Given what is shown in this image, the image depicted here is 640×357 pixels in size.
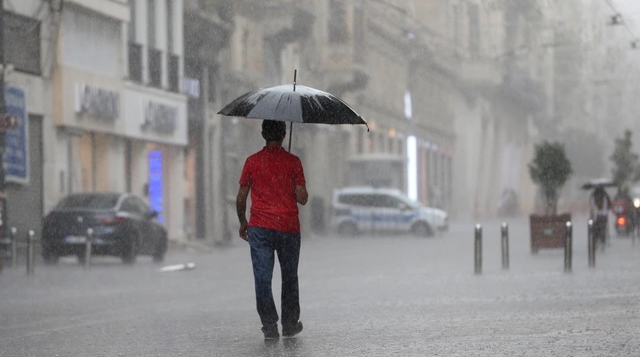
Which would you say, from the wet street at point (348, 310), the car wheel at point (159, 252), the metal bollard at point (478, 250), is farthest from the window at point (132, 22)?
the metal bollard at point (478, 250)

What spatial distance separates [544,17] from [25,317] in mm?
56322

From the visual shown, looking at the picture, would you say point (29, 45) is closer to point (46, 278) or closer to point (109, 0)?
point (109, 0)

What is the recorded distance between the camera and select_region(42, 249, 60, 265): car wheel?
95.5ft

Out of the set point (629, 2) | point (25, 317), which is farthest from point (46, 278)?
point (629, 2)

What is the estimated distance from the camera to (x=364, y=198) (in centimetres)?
5112

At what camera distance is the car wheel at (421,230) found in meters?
50.5

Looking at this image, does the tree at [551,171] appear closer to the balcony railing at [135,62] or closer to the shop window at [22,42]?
the shop window at [22,42]

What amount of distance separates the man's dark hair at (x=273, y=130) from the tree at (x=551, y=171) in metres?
21.2

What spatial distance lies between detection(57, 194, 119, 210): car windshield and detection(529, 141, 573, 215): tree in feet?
28.1

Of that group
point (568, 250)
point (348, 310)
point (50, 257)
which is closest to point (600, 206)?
point (568, 250)

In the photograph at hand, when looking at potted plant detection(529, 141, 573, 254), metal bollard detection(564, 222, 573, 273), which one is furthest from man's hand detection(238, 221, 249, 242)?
potted plant detection(529, 141, 573, 254)

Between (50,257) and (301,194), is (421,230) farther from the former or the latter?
(301,194)

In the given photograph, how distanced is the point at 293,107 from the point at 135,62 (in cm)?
3021

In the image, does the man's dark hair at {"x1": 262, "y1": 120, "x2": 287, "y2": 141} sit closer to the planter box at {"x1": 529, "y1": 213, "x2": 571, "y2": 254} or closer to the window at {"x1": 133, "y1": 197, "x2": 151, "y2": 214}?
the planter box at {"x1": 529, "y1": 213, "x2": 571, "y2": 254}
